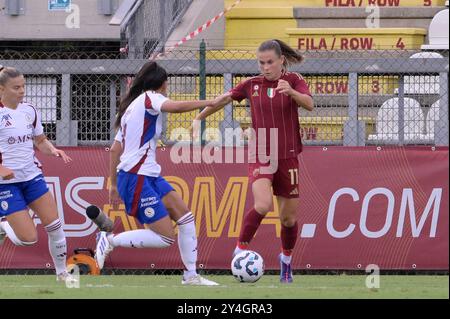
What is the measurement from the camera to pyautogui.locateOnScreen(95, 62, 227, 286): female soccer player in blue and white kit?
10.9 m

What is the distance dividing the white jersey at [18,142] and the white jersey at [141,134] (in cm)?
121

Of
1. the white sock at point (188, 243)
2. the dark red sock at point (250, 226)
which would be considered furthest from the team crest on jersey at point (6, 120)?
the dark red sock at point (250, 226)

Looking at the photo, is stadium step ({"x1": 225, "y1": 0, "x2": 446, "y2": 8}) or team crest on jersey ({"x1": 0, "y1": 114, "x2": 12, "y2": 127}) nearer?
team crest on jersey ({"x1": 0, "y1": 114, "x2": 12, "y2": 127})

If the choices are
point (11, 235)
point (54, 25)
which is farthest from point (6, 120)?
point (54, 25)

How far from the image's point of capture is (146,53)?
58.2ft

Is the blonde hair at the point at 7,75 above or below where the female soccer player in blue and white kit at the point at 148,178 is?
above

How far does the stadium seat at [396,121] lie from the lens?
47.4ft

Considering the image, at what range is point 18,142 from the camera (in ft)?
39.2

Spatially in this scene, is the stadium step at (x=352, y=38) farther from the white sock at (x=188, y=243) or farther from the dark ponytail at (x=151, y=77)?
the white sock at (x=188, y=243)

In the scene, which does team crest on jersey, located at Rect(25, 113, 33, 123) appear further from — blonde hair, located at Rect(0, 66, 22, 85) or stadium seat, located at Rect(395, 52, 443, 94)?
stadium seat, located at Rect(395, 52, 443, 94)

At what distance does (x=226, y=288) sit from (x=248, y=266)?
1.71 ft

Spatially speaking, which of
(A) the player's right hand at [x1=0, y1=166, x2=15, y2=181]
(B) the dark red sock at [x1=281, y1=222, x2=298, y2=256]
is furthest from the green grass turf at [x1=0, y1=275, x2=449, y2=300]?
(A) the player's right hand at [x1=0, y1=166, x2=15, y2=181]

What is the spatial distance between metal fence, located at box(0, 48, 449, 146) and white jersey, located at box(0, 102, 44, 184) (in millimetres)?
2631

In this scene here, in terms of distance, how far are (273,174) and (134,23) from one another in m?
6.92
